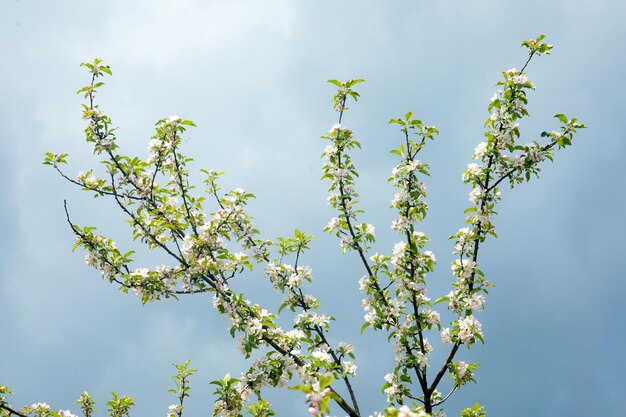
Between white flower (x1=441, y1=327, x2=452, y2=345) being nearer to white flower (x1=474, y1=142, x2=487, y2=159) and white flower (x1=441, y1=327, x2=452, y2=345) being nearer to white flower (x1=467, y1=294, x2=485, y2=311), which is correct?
white flower (x1=467, y1=294, x2=485, y2=311)

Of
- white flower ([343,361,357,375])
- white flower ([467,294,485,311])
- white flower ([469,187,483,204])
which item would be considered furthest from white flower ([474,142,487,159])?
white flower ([343,361,357,375])

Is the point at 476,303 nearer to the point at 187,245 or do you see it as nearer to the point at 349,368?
the point at 349,368

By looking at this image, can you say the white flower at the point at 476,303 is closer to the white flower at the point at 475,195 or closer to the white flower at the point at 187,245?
the white flower at the point at 475,195

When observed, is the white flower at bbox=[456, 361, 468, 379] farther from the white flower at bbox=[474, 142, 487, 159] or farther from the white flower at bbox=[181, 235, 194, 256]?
the white flower at bbox=[181, 235, 194, 256]

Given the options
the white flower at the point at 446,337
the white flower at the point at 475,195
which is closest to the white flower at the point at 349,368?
the white flower at the point at 446,337

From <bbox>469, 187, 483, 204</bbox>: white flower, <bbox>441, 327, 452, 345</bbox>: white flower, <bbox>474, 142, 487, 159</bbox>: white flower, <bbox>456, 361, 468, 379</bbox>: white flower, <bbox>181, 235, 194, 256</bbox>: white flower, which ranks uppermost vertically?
<bbox>474, 142, 487, 159</bbox>: white flower

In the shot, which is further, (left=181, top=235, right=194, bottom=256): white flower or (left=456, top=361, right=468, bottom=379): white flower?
(left=456, top=361, right=468, bottom=379): white flower

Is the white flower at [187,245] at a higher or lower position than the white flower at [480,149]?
lower

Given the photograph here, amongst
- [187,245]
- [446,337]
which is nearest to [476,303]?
[446,337]

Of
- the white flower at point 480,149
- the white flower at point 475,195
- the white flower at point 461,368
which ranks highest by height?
the white flower at point 480,149

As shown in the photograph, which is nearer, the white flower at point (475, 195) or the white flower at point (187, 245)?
the white flower at point (187, 245)

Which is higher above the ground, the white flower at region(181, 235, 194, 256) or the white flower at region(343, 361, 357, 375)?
the white flower at region(181, 235, 194, 256)

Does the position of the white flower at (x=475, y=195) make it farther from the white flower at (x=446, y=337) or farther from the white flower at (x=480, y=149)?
the white flower at (x=446, y=337)

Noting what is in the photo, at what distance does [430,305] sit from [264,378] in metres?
2.91
